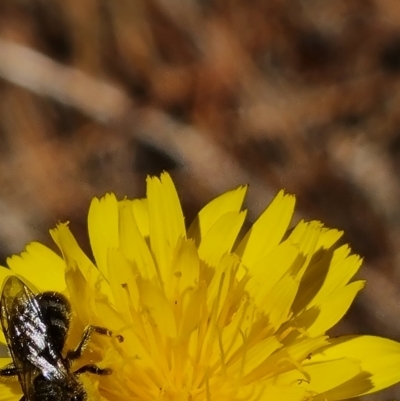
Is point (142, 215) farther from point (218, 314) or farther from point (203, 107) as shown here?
point (203, 107)

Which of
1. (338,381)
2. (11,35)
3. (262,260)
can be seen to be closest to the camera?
(338,381)

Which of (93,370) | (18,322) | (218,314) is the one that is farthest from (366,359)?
(18,322)

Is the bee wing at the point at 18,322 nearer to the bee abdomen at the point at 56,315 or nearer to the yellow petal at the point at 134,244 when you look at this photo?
the bee abdomen at the point at 56,315

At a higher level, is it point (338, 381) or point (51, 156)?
point (51, 156)

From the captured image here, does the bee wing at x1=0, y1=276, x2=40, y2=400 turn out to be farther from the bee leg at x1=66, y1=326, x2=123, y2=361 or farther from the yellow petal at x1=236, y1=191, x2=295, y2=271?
the yellow petal at x1=236, y1=191, x2=295, y2=271

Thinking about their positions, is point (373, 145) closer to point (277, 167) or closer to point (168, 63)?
point (277, 167)

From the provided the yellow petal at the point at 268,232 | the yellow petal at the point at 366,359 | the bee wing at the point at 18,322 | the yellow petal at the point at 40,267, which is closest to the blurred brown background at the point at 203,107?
the yellow petal at the point at 40,267

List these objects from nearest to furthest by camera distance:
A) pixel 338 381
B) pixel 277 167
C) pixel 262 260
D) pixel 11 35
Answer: pixel 338 381, pixel 262 260, pixel 277 167, pixel 11 35

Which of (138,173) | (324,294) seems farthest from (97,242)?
(138,173)
